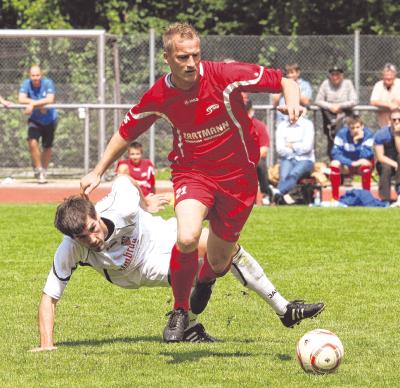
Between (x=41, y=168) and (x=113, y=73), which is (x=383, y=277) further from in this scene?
(x=113, y=73)

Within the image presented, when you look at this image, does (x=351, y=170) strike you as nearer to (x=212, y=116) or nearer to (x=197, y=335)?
(x=197, y=335)

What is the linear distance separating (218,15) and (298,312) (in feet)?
59.6

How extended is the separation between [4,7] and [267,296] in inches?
743

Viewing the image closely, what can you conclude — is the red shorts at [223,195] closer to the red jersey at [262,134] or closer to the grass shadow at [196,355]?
the grass shadow at [196,355]

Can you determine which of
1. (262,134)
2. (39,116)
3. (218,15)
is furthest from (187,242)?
(218,15)

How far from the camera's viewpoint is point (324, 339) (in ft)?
23.1

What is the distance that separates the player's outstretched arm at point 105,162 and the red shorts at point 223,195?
14.8 inches

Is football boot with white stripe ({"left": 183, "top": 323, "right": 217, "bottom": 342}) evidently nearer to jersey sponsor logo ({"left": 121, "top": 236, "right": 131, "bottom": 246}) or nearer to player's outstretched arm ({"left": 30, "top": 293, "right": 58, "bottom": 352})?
jersey sponsor logo ({"left": 121, "top": 236, "right": 131, "bottom": 246})

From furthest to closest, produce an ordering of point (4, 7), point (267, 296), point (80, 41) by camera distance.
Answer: point (4, 7) < point (80, 41) < point (267, 296)

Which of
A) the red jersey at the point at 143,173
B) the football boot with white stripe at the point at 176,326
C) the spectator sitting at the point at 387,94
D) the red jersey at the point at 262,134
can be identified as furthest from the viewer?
the spectator sitting at the point at 387,94

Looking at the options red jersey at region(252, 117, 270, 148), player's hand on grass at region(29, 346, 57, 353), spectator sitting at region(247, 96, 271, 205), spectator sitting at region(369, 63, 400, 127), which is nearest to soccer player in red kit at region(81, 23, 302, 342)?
player's hand on grass at region(29, 346, 57, 353)

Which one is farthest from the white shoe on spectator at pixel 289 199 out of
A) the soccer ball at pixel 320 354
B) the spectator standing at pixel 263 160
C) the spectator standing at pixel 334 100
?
the soccer ball at pixel 320 354

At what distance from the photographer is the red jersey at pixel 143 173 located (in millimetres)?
16950

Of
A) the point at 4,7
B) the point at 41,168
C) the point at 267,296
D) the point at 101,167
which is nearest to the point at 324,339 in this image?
the point at 267,296
